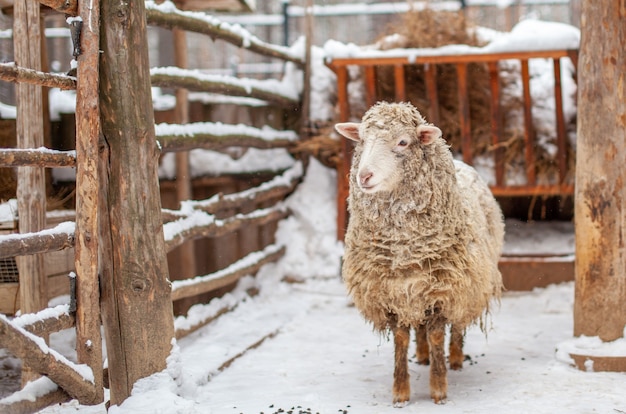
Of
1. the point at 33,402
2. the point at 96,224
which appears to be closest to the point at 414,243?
the point at 96,224

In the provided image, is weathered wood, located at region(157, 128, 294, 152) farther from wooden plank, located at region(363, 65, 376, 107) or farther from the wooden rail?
wooden plank, located at region(363, 65, 376, 107)

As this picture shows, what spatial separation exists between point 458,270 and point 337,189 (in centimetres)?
390

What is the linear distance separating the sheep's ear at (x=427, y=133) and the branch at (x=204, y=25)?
209 cm

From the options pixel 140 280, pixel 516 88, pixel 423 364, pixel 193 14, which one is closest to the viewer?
pixel 140 280

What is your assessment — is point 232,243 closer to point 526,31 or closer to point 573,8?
point 526,31

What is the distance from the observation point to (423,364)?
15.4 feet

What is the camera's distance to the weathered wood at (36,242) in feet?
9.95

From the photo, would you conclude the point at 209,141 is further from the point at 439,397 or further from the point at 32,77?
the point at 439,397

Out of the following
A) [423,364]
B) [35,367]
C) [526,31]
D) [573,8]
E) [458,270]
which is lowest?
[423,364]

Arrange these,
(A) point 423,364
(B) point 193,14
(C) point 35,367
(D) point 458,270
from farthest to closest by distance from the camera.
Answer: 1. (B) point 193,14
2. (A) point 423,364
3. (D) point 458,270
4. (C) point 35,367

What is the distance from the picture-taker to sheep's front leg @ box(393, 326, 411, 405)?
3.90 meters

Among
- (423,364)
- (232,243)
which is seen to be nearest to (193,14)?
(232,243)

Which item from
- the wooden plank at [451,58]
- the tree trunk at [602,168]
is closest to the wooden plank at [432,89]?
the wooden plank at [451,58]

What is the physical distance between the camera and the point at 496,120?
671 centimetres
